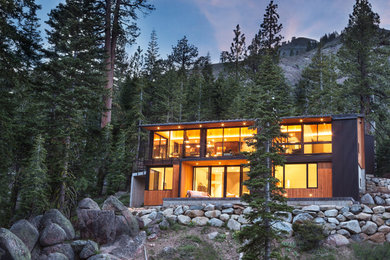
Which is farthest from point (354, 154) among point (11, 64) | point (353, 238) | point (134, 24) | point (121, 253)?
point (134, 24)

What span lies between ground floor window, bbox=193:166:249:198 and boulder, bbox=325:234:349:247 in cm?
692

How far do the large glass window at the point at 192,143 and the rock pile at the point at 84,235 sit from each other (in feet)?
22.2

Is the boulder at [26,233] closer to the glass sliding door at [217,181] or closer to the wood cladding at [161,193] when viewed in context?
the wood cladding at [161,193]

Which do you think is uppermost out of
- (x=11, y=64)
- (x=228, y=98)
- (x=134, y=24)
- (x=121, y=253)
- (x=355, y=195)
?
(x=134, y=24)

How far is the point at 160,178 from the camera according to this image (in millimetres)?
22547

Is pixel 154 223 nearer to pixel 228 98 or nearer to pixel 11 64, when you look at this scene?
pixel 11 64

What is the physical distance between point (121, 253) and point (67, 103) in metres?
7.83

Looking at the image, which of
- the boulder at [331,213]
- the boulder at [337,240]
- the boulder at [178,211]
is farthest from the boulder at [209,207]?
the boulder at [337,240]

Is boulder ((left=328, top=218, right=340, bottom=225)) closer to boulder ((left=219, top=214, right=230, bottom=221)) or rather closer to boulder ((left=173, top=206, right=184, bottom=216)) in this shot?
boulder ((left=219, top=214, right=230, bottom=221))

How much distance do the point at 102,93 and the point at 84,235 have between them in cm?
828

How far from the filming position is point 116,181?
990 inches

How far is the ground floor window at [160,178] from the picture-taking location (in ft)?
73.0

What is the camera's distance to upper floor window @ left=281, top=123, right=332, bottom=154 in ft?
65.5

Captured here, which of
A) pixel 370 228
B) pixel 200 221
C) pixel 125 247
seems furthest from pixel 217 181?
pixel 370 228
